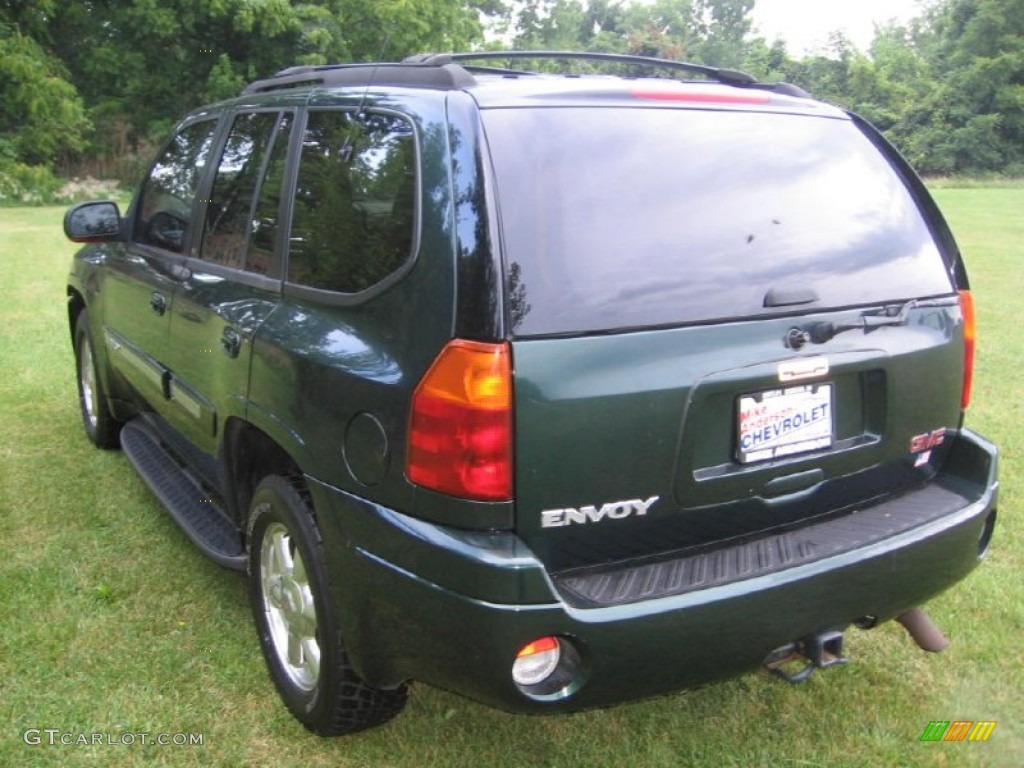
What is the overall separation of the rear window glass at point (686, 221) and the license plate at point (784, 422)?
0.22 metres

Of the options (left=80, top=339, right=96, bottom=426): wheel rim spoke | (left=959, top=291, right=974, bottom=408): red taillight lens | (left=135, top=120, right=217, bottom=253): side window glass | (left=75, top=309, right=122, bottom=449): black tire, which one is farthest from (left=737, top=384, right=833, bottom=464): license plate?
(left=80, top=339, right=96, bottom=426): wheel rim spoke

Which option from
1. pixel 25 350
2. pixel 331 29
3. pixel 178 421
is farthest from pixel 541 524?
pixel 331 29

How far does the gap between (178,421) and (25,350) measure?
4718mm

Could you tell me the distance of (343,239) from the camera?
8.00 ft

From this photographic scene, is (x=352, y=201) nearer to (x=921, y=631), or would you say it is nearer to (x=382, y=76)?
(x=382, y=76)

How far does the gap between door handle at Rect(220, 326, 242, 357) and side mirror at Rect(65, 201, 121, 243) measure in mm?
1759

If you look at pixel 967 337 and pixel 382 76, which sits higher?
pixel 382 76

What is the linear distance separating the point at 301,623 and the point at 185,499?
1157 millimetres

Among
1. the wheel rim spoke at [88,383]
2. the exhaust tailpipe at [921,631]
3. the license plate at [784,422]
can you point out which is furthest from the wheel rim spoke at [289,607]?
the wheel rim spoke at [88,383]

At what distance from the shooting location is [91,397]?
5191 mm

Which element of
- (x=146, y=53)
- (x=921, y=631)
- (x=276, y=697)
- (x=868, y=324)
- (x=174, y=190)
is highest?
(x=146, y=53)

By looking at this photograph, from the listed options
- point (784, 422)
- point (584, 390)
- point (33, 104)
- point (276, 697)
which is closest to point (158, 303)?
point (276, 697)

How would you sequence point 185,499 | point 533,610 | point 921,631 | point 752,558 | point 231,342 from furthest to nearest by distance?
point 185,499 → point 231,342 → point 921,631 → point 752,558 → point 533,610

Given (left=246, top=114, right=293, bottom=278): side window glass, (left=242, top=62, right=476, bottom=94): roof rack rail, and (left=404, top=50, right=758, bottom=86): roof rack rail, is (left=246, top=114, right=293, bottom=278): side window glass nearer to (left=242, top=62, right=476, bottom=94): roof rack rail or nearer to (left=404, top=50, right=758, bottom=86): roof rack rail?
(left=242, top=62, right=476, bottom=94): roof rack rail
